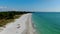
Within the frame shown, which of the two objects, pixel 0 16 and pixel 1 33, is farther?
pixel 0 16

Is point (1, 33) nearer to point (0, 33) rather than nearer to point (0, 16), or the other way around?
point (0, 33)

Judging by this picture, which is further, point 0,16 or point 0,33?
point 0,16

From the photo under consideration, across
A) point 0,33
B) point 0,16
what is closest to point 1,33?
point 0,33
